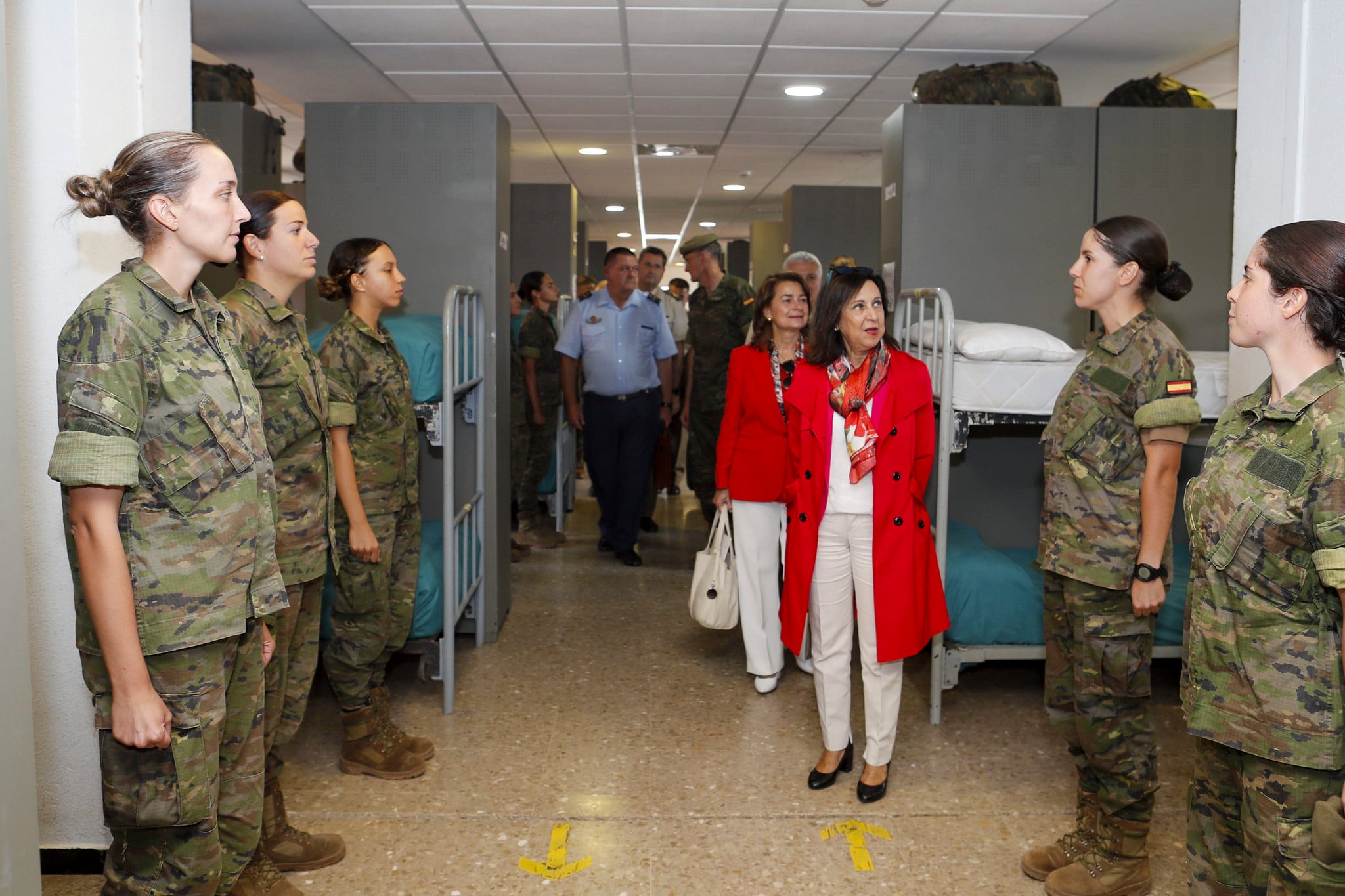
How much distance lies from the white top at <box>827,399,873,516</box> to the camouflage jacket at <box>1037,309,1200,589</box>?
51cm

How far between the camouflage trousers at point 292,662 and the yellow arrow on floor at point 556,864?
69 centimetres

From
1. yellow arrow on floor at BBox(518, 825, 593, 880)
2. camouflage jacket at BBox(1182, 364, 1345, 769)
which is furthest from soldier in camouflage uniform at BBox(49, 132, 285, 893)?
camouflage jacket at BBox(1182, 364, 1345, 769)

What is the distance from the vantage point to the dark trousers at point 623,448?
599 cm

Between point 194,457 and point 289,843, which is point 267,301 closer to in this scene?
point 194,457

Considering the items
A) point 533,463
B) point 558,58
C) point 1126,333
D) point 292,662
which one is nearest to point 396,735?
point 292,662

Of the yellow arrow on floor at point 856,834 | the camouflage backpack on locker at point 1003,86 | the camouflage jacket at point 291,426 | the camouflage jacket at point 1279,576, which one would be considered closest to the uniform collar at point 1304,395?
the camouflage jacket at point 1279,576

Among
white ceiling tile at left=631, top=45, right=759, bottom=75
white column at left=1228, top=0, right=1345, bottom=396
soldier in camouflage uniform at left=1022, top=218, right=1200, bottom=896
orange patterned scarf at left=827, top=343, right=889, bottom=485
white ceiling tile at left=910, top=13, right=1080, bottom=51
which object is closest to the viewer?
white column at left=1228, top=0, right=1345, bottom=396

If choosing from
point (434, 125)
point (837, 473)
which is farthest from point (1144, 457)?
point (434, 125)

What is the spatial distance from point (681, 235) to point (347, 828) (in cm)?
1426

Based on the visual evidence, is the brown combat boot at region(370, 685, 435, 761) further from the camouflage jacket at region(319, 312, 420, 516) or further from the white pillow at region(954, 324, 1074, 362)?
the white pillow at region(954, 324, 1074, 362)

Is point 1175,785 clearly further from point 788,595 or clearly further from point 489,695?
point 489,695

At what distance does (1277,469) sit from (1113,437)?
0.94 m

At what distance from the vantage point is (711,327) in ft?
21.4

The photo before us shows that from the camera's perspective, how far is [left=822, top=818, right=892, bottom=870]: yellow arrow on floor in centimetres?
282
